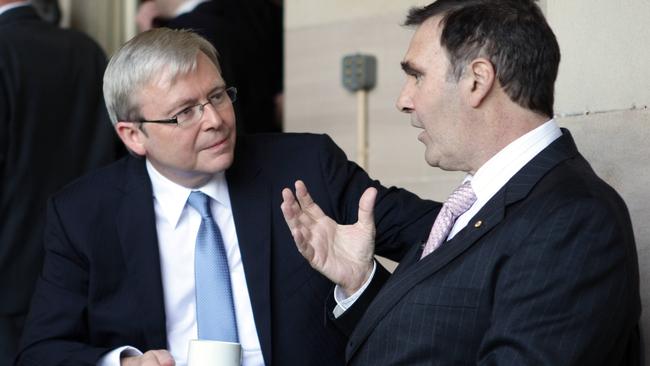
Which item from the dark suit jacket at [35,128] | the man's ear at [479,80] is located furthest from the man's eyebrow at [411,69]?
the dark suit jacket at [35,128]

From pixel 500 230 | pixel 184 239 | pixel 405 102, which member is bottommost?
pixel 184 239

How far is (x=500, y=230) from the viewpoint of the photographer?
8.73 ft

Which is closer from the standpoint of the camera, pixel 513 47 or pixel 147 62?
pixel 513 47

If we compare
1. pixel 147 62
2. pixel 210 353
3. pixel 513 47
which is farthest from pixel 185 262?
pixel 513 47

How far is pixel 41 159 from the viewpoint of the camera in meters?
4.57

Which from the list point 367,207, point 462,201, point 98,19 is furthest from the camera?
point 98,19

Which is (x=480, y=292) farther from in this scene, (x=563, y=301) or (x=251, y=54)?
(x=251, y=54)

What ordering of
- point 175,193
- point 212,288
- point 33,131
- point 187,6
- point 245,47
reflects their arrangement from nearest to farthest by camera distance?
1. point 212,288
2. point 175,193
3. point 33,131
4. point 245,47
5. point 187,6

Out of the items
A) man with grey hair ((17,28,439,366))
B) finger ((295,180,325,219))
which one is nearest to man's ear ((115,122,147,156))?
man with grey hair ((17,28,439,366))

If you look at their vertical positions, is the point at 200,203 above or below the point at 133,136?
below

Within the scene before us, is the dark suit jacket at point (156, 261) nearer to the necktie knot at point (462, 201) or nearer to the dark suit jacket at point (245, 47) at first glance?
the necktie knot at point (462, 201)

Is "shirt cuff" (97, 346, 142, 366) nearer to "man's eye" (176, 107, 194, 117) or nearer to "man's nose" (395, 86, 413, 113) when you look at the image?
"man's eye" (176, 107, 194, 117)

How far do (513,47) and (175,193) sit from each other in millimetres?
1133

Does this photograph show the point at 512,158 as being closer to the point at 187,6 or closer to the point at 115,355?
the point at 115,355
